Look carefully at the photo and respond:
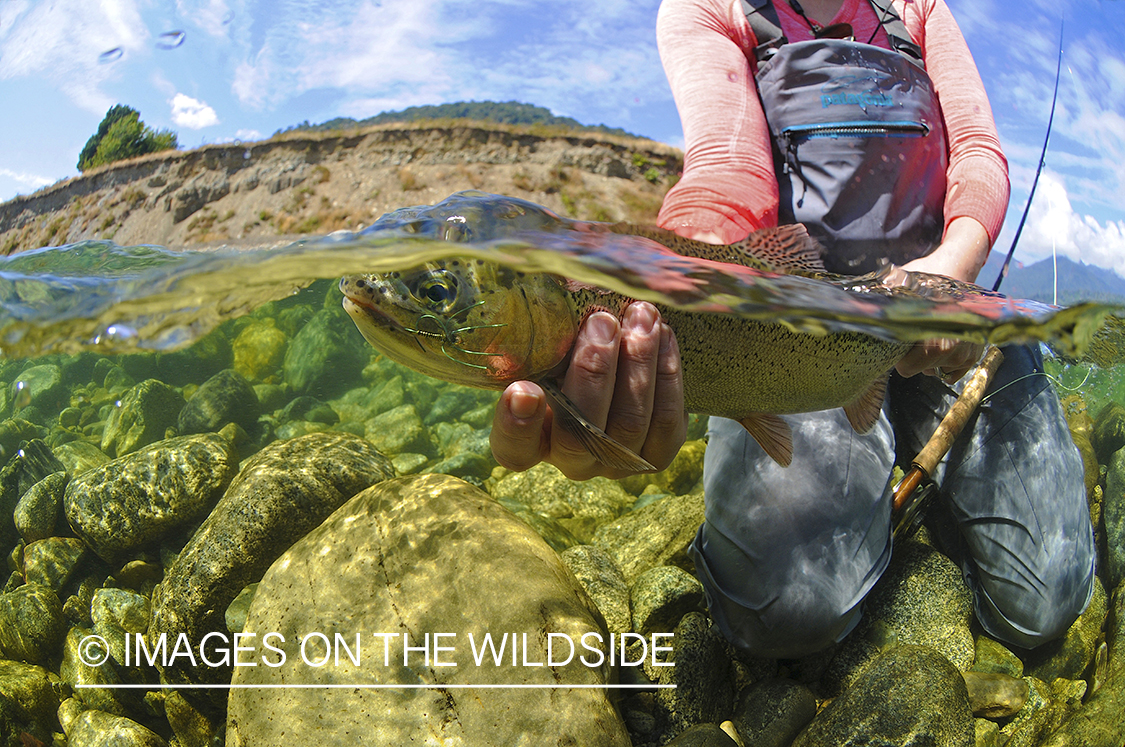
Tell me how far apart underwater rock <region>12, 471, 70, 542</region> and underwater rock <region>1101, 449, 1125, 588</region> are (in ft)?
25.3

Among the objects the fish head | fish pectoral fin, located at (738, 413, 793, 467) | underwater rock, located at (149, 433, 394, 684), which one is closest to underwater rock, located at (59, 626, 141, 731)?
underwater rock, located at (149, 433, 394, 684)

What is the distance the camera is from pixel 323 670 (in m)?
2.38

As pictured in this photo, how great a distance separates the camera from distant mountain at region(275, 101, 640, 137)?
320 cm

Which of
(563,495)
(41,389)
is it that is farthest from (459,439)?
(41,389)

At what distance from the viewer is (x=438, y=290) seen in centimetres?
149

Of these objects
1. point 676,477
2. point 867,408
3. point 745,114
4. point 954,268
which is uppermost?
point 745,114

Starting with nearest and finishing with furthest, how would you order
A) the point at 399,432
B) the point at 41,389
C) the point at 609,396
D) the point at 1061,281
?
the point at 609,396 < the point at 1061,281 < the point at 399,432 < the point at 41,389

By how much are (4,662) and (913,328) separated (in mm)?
5803

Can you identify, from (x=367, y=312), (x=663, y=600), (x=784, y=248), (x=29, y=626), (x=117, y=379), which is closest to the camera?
(x=367, y=312)

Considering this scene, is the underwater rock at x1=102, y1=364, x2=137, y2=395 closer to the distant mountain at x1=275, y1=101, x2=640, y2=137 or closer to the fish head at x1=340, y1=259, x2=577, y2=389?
the distant mountain at x1=275, y1=101, x2=640, y2=137

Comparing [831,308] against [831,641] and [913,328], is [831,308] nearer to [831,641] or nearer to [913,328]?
[913,328]

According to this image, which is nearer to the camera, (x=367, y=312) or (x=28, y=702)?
(x=367, y=312)

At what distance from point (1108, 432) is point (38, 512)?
326 inches

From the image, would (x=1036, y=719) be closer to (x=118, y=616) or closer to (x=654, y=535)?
(x=654, y=535)
